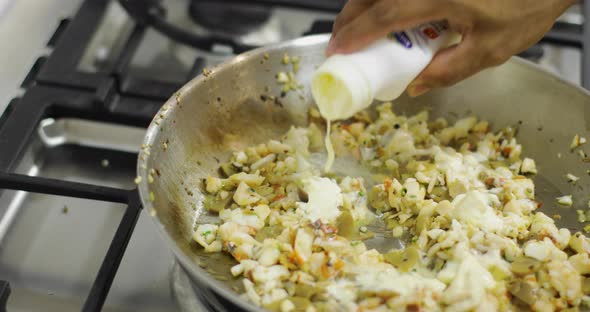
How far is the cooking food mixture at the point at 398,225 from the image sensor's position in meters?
0.83

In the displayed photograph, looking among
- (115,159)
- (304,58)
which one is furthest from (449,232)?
(115,159)

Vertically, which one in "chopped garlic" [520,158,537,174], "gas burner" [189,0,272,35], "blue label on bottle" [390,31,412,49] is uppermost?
"blue label on bottle" [390,31,412,49]

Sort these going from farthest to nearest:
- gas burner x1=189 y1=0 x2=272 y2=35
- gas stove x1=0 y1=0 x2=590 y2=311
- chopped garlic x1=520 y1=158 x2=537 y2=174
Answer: gas burner x1=189 y1=0 x2=272 y2=35 → chopped garlic x1=520 y1=158 x2=537 y2=174 → gas stove x1=0 y1=0 x2=590 y2=311

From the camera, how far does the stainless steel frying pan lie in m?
0.95

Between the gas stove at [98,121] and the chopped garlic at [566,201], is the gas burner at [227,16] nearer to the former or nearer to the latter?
the gas stove at [98,121]

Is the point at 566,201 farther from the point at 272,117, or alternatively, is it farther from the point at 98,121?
the point at 98,121

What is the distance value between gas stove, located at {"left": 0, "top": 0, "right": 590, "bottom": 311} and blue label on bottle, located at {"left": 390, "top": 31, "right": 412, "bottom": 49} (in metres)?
0.40

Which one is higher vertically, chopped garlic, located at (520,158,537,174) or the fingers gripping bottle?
the fingers gripping bottle

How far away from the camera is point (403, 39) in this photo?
2.76ft

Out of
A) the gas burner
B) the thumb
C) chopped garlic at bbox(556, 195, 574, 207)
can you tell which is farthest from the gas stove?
the thumb

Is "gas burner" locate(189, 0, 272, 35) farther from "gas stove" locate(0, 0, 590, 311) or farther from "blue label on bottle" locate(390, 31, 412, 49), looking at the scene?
"blue label on bottle" locate(390, 31, 412, 49)

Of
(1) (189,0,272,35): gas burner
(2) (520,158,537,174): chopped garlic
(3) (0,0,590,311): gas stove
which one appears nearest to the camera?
(3) (0,0,590,311): gas stove

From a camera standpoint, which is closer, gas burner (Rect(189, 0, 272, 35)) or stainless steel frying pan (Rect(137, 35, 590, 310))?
stainless steel frying pan (Rect(137, 35, 590, 310))

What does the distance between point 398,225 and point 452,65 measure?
0.82ft
